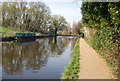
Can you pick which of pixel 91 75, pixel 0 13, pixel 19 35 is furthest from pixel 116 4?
pixel 0 13

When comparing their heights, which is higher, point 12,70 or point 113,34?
point 113,34

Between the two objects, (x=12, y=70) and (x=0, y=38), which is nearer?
(x=12, y=70)

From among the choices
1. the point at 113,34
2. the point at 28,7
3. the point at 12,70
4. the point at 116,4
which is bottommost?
the point at 12,70

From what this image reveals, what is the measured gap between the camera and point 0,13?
57.0 meters

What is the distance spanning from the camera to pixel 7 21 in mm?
60531

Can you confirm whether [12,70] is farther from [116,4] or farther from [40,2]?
[40,2]

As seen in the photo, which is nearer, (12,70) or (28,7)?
(12,70)

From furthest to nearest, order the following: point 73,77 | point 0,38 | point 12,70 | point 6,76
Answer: point 0,38, point 12,70, point 6,76, point 73,77

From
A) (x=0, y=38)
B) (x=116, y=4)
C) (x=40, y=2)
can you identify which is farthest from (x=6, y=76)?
(x=40, y=2)

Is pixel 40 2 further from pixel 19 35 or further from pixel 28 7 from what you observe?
pixel 19 35

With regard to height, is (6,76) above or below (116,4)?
below

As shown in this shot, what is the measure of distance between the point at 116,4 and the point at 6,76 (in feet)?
19.9

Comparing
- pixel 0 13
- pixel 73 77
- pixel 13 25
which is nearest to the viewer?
pixel 73 77

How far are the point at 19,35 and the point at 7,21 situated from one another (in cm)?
2408
